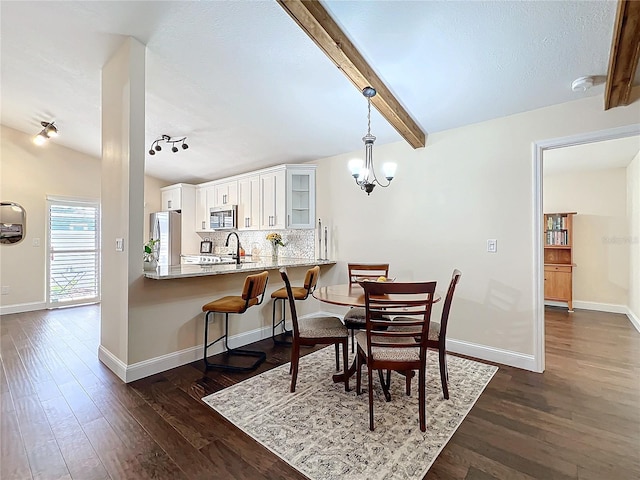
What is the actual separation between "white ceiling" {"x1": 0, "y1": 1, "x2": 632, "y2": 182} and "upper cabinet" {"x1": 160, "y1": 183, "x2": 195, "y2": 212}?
244cm

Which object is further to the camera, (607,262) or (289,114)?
(607,262)

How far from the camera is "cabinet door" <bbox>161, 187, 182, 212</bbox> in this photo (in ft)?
20.8

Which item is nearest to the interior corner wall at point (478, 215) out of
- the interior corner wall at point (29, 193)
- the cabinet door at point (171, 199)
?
the cabinet door at point (171, 199)

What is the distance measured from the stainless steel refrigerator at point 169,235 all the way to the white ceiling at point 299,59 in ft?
8.30

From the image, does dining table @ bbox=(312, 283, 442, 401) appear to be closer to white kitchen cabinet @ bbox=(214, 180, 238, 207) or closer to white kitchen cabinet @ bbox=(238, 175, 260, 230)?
white kitchen cabinet @ bbox=(238, 175, 260, 230)

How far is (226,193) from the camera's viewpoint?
5.79 m

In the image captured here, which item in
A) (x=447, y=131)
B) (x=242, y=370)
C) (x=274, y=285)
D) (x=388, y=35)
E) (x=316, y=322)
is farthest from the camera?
(x=274, y=285)

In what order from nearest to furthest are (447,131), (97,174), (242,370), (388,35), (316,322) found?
(388,35) → (316,322) → (242,370) → (447,131) → (97,174)

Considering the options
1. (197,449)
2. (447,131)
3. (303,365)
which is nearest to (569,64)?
(447,131)

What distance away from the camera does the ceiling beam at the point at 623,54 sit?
1.65 metres

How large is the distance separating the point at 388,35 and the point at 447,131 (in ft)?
4.98

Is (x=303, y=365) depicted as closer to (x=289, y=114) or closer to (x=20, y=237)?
(x=289, y=114)

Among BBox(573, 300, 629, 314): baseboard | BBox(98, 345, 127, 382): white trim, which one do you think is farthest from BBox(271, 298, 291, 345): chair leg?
BBox(573, 300, 629, 314): baseboard

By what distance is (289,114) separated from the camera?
3535 mm
